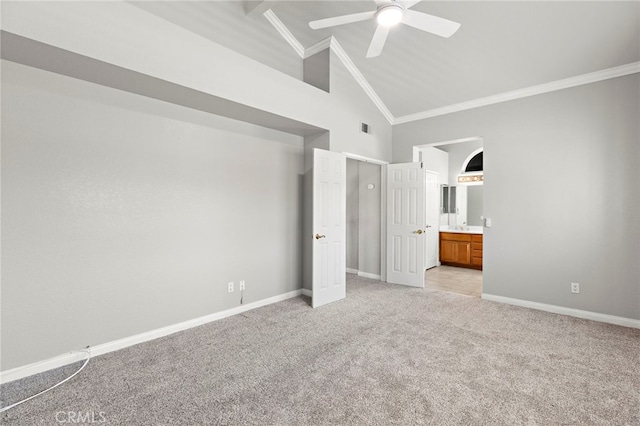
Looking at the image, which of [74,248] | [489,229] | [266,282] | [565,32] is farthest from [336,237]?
[565,32]

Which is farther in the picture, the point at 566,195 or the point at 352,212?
the point at 352,212

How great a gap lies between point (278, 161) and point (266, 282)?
173 centimetres

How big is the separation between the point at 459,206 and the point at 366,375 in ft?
19.8

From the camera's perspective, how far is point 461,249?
21.9 feet

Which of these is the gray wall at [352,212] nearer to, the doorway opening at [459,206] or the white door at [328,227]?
the doorway opening at [459,206]

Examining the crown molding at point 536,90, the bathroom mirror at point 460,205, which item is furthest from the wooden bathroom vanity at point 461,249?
the crown molding at point 536,90

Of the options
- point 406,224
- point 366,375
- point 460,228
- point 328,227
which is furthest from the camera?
point 460,228

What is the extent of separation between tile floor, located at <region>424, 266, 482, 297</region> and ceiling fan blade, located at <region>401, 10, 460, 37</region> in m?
3.80

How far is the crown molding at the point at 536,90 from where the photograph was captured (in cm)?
342

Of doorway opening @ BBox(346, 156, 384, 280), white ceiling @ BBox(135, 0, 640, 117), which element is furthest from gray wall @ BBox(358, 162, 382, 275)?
white ceiling @ BBox(135, 0, 640, 117)

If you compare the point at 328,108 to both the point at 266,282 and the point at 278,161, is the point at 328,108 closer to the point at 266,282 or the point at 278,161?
the point at 278,161

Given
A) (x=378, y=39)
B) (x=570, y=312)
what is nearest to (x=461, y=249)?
(x=570, y=312)

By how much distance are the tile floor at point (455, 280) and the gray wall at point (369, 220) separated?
3.51 ft

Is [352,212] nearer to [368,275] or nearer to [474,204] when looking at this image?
[368,275]
